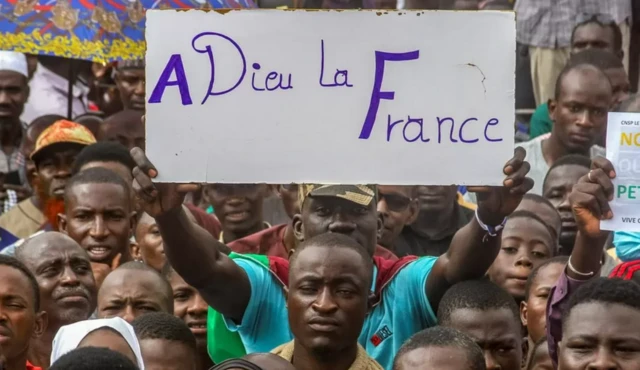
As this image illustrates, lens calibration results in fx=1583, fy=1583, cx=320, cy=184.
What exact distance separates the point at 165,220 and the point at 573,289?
1.49 metres

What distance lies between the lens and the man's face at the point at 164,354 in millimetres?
6199

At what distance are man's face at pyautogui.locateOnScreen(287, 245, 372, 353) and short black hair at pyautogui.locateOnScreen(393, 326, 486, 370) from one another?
354 millimetres

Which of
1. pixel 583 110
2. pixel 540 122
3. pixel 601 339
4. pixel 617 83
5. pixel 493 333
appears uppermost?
pixel 617 83

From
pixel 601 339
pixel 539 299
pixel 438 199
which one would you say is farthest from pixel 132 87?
pixel 601 339

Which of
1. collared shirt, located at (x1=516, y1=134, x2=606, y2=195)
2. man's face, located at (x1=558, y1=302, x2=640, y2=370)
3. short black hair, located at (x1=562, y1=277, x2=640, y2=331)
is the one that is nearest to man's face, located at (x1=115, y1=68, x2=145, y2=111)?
collared shirt, located at (x1=516, y1=134, x2=606, y2=195)

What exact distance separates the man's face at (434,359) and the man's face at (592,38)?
498 cm

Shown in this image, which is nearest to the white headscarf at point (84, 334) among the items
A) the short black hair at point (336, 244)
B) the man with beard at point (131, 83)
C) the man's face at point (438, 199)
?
the short black hair at point (336, 244)

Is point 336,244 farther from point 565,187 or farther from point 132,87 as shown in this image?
point 132,87

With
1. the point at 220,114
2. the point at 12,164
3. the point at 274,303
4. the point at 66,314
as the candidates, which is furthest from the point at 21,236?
the point at 220,114

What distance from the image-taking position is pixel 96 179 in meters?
8.15

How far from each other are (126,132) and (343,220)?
3.52 metres

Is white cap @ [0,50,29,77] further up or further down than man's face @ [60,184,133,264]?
further up

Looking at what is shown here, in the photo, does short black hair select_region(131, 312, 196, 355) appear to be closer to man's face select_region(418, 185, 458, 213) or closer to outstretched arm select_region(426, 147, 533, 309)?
outstretched arm select_region(426, 147, 533, 309)

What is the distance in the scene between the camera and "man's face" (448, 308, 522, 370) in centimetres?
625
